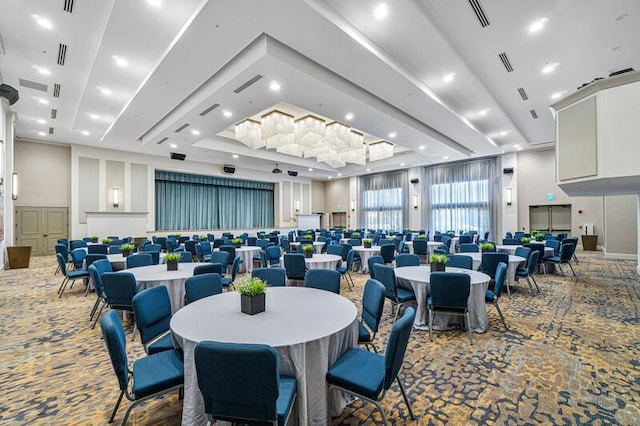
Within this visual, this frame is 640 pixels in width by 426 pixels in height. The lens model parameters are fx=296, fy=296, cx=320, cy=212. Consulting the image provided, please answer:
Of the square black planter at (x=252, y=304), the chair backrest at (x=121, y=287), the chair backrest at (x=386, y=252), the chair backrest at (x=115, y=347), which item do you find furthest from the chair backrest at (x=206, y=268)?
the chair backrest at (x=386, y=252)

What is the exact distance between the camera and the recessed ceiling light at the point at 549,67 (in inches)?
257

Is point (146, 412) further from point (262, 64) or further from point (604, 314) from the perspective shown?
point (604, 314)

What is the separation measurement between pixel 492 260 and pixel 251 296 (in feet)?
16.0

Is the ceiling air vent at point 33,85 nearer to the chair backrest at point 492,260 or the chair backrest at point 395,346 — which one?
the chair backrest at point 395,346

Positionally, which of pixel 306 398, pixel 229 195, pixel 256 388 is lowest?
pixel 306 398

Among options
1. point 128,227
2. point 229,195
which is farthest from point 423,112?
point 229,195

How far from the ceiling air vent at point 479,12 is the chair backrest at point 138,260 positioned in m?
7.14

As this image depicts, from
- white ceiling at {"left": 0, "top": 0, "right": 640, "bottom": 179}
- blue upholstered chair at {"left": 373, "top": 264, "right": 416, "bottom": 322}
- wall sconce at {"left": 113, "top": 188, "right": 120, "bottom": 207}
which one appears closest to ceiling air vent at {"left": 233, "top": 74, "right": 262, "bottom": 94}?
white ceiling at {"left": 0, "top": 0, "right": 640, "bottom": 179}

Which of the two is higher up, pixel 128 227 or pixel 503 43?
pixel 503 43

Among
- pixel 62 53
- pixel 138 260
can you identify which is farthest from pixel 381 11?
pixel 62 53

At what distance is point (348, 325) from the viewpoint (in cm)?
229

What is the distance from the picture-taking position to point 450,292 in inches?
148

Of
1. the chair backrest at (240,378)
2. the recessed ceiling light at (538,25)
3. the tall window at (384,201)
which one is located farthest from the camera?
the tall window at (384,201)

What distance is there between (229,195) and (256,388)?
58.7 feet
